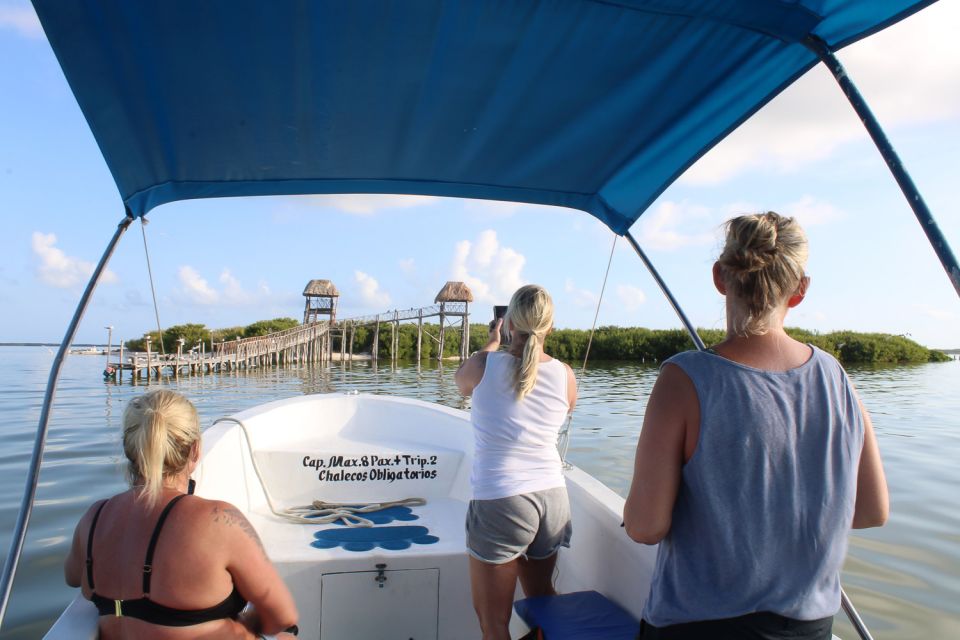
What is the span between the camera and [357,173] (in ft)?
9.18

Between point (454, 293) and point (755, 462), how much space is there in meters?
33.7

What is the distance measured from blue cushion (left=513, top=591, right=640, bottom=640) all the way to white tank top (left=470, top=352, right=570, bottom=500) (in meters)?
0.41

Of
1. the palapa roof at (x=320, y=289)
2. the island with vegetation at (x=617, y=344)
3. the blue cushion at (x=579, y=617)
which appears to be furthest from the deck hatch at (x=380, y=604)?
the palapa roof at (x=320, y=289)

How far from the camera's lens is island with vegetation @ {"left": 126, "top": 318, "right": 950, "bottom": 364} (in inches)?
1610

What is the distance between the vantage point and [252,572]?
1465mm

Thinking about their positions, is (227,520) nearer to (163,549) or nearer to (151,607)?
(163,549)

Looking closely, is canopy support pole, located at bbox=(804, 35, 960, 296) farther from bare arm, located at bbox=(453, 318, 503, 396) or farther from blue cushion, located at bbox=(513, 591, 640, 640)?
blue cushion, located at bbox=(513, 591, 640, 640)

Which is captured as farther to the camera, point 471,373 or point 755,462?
point 471,373

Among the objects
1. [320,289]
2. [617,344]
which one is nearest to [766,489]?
A: [320,289]

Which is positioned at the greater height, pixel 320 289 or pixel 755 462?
pixel 320 289

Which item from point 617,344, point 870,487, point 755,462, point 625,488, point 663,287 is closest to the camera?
point 755,462

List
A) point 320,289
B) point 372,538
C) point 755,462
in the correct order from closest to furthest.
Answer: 1. point 755,462
2. point 372,538
3. point 320,289

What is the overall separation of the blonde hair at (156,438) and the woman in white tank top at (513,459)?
874mm

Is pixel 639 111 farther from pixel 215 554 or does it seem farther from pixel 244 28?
pixel 215 554
